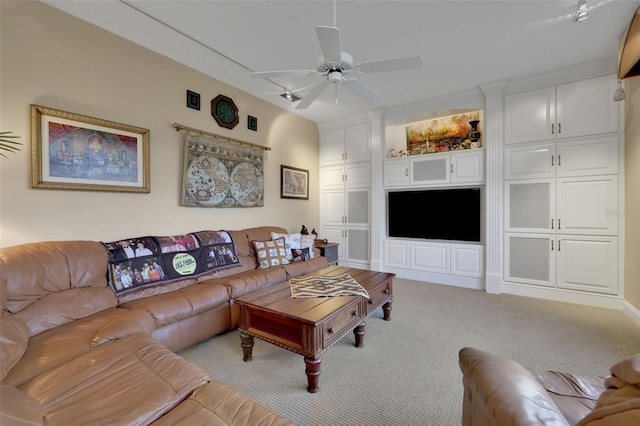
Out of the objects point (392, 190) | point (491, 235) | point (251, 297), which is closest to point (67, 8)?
point (251, 297)

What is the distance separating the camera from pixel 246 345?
84.5 inches

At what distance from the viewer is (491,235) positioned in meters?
3.84

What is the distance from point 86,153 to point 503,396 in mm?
3369

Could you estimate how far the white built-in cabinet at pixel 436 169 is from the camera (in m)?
4.02

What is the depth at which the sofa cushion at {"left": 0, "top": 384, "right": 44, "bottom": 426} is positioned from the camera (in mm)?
808

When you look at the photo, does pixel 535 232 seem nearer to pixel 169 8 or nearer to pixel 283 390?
pixel 283 390

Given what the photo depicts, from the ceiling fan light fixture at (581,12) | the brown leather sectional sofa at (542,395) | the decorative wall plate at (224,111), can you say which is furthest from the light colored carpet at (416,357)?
the ceiling fan light fixture at (581,12)

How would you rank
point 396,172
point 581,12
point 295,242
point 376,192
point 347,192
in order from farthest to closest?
point 347,192
point 376,192
point 396,172
point 295,242
point 581,12

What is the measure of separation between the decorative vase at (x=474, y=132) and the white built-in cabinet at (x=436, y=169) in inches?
9.2

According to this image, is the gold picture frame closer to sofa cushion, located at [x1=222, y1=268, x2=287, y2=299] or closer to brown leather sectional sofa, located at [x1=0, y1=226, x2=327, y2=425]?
brown leather sectional sofa, located at [x1=0, y1=226, x2=327, y2=425]

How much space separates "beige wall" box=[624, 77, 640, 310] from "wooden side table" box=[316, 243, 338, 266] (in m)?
3.67

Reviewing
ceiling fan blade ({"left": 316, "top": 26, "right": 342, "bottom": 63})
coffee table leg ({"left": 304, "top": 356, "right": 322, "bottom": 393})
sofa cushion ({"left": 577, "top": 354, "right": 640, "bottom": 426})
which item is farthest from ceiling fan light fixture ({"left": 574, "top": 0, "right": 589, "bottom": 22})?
coffee table leg ({"left": 304, "top": 356, "right": 322, "bottom": 393})

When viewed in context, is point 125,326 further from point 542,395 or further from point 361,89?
point 361,89

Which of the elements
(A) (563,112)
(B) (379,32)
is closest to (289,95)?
(B) (379,32)
